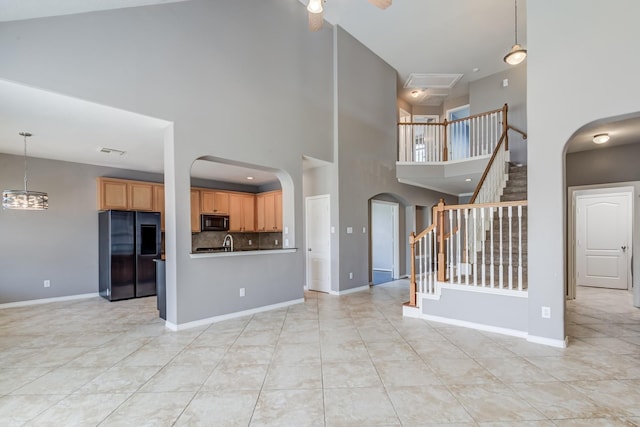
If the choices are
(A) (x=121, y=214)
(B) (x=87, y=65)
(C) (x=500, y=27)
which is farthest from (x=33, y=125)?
(C) (x=500, y=27)

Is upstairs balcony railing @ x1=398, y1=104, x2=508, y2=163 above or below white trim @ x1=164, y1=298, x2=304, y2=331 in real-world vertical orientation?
above

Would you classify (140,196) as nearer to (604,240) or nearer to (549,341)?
(549,341)

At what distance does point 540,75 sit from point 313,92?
136 inches

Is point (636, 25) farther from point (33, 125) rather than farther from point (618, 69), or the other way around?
point (33, 125)

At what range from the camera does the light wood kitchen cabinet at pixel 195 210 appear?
7047 mm

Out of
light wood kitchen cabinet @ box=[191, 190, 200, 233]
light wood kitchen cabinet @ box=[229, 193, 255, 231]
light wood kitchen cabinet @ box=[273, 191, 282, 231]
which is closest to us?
light wood kitchen cabinet @ box=[191, 190, 200, 233]

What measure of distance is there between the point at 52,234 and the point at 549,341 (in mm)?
7671

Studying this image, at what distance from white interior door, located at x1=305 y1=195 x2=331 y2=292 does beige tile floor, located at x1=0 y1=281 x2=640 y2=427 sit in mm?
1932

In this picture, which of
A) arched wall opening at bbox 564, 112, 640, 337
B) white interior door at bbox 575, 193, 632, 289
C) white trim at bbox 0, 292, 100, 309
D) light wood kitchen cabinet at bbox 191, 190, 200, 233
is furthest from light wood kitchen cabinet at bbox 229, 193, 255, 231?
white interior door at bbox 575, 193, 632, 289

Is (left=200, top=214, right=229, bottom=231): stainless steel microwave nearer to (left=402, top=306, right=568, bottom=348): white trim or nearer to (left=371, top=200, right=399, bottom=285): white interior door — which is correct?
(left=371, top=200, right=399, bottom=285): white interior door

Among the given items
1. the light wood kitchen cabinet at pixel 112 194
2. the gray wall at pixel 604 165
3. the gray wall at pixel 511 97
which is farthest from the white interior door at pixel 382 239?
the light wood kitchen cabinet at pixel 112 194

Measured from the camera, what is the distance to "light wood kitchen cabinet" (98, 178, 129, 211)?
5.93 metres

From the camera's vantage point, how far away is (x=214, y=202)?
741cm

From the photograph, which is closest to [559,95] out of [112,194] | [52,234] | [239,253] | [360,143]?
[360,143]
